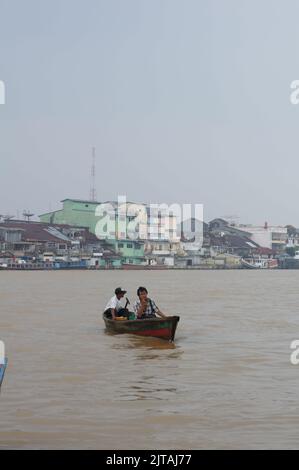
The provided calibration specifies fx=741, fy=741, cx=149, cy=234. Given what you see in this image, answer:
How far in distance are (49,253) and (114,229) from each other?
7.11 m

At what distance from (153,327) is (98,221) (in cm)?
5591

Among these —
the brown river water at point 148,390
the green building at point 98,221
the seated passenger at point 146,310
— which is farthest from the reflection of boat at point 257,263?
the seated passenger at point 146,310

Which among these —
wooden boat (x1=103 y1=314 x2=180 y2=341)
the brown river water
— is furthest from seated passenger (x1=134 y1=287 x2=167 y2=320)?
the brown river water

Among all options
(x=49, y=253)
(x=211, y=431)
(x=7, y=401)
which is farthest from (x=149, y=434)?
(x=49, y=253)

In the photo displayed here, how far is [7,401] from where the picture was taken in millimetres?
7629

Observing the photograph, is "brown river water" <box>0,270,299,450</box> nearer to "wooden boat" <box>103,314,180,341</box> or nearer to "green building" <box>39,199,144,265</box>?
"wooden boat" <box>103,314,180,341</box>

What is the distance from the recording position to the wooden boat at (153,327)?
1214 cm

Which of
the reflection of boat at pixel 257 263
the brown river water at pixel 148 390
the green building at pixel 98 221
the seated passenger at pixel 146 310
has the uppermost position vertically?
the green building at pixel 98 221

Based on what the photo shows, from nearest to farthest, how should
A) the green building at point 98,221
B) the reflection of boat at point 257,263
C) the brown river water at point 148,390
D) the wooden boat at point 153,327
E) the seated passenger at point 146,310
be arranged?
the brown river water at point 148,390, the wooden boat at point 153,327, the seated passenger at point 146,310, the green building at point 98,221, the reflection of boat at point 257,263

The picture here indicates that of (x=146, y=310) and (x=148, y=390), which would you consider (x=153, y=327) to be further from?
(x=148, y=390)

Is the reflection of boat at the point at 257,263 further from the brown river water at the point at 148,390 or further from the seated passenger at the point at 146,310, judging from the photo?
the seated passenger at the point at 146,310

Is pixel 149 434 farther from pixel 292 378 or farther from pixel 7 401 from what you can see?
pixel 292 378

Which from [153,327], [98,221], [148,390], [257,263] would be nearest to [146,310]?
[153,327]

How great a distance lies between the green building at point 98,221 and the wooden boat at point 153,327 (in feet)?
178
